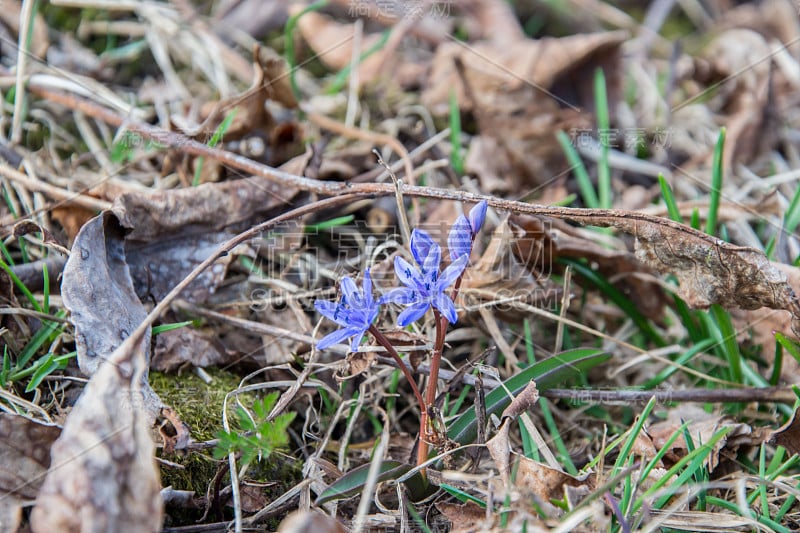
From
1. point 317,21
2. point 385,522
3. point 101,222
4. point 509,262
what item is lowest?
point 385,522

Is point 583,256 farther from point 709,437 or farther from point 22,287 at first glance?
point 22,287

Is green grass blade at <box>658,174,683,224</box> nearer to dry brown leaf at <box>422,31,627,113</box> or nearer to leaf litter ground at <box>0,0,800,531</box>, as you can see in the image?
leaf litter ground at <box>0,0,800,531</box>

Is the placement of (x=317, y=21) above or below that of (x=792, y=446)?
above

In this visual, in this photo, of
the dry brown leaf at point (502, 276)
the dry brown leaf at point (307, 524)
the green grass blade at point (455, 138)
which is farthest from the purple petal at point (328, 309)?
the green grass blade at point (455, 138)

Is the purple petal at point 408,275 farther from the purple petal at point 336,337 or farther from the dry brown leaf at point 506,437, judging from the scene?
the dry brown leaf at point 506,437

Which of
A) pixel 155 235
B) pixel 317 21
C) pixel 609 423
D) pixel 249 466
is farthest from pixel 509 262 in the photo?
pixel 317 21

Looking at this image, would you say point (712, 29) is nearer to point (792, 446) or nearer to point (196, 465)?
point (792, 446)

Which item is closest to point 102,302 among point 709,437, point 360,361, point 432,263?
point 360,361
